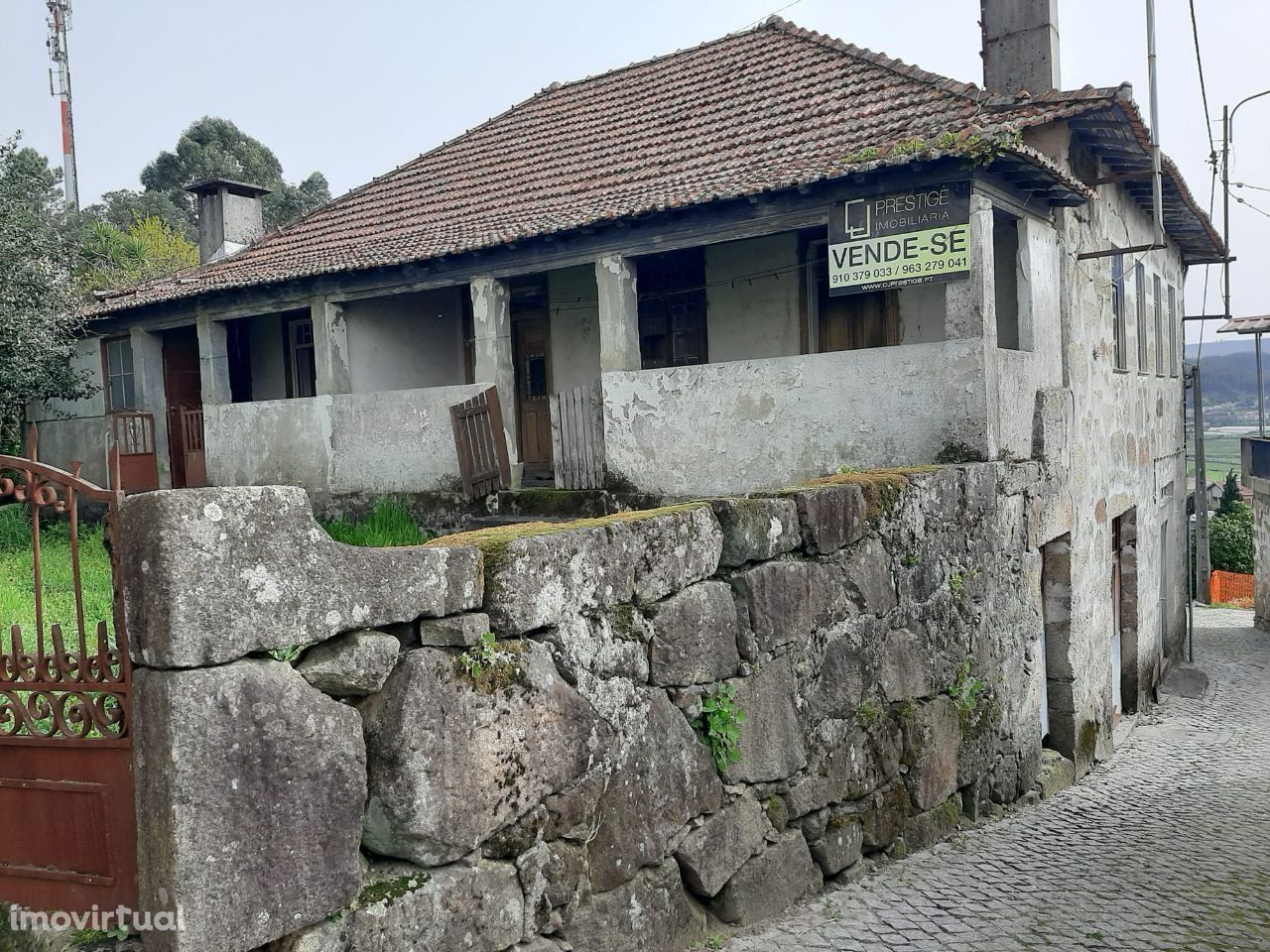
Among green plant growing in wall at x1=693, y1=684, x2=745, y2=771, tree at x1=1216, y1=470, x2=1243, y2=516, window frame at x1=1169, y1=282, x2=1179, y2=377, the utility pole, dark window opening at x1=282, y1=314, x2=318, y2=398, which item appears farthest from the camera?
tree at x1=1216, y1=470, x2=1243, y2=516

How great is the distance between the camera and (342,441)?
11.3 m

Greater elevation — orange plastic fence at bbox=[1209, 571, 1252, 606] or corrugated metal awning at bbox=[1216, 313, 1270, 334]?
corrugated metal awning at bbox=[1216, 313, 1270, 334]

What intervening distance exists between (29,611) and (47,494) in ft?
15.0

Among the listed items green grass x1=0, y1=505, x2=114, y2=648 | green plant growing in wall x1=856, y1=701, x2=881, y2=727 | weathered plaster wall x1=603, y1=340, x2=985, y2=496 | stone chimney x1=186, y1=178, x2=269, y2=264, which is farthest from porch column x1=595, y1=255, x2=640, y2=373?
stone chimney x1=186, y1=178, x2=269, y2=264

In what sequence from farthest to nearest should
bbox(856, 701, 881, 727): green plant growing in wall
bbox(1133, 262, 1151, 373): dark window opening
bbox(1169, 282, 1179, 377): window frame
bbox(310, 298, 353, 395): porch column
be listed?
bbox(1169, 282, 1179, 377): window frame → bbox(1133, 262, 1151, 373): dark window opening → bbox(310, 298, 353, 395): porch column → bbox(856, 701, 881, 727): green plant growing in wall

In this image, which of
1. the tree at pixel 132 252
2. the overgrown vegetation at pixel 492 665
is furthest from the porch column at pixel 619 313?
the tree at pixel 132 252

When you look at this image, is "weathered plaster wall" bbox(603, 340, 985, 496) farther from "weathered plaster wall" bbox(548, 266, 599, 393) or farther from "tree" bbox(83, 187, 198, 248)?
"tree" bbox(83, 187, 198, 248)

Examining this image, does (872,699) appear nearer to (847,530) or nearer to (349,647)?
(847,530)

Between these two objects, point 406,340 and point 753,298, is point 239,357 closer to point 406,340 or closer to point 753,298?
point 406,340

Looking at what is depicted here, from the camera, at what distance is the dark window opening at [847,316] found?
392 inches

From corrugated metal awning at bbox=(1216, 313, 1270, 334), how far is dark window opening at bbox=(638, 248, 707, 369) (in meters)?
13.0

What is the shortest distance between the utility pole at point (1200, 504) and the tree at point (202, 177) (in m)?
30.0

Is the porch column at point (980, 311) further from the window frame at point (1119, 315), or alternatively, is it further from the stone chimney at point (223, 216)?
the stone chimney at point (223, 216)

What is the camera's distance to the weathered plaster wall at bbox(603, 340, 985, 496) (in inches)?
304
